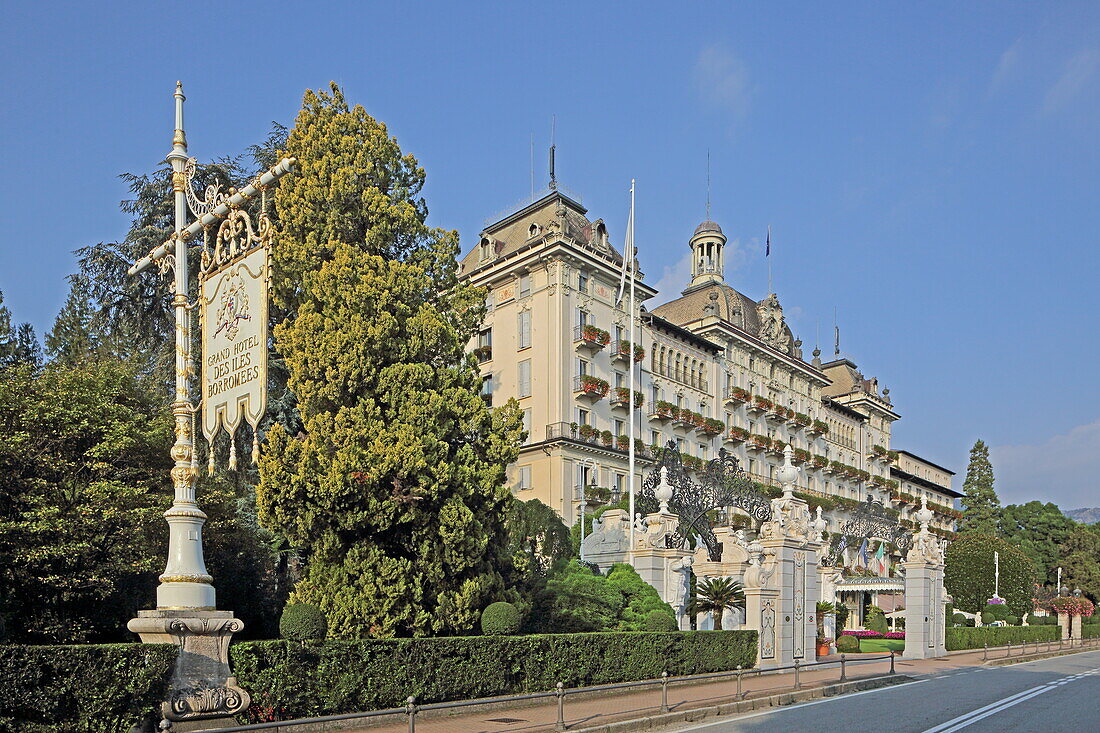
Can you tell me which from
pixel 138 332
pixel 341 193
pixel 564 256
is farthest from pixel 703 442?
pixel 341 193

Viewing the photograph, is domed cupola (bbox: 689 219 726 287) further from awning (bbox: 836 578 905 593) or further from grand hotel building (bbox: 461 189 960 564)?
awning (bbox: 836 578 905 593)

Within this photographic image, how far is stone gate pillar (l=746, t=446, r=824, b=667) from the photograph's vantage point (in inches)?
1058

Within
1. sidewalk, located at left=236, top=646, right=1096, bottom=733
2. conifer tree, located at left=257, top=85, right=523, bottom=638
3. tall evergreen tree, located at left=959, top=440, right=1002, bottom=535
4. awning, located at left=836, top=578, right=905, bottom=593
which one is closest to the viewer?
sidewalk, located at left=236, top=646, right=1096, bottom=733

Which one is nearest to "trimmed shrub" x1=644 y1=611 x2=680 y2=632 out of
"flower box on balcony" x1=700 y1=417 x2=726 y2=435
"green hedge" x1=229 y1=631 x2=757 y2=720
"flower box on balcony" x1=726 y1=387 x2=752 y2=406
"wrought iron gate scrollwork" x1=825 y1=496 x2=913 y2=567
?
"green hedge" x1=229 y1=631 x2=757 y2=720

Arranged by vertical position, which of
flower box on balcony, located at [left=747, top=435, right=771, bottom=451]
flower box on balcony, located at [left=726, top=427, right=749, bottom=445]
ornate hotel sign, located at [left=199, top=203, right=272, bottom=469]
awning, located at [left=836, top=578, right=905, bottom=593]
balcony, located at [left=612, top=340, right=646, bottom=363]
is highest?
balcony, located at [left=612, top=340, right=646, bottom=363]

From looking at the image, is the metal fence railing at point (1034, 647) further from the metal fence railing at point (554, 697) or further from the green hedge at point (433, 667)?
the green hedge at point (433, 667)

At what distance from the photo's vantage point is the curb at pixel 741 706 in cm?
1518

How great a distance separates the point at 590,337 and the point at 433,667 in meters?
34.2

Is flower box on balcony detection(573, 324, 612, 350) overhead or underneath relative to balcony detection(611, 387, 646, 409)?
overhead

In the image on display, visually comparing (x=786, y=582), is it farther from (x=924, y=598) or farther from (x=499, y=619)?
(x=499, y=619)

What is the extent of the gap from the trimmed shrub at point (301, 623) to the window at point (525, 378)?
34717 mm

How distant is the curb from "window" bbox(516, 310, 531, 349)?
95.4 ft

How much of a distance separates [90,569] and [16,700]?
297 inches

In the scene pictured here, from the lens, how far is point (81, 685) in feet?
39.3
